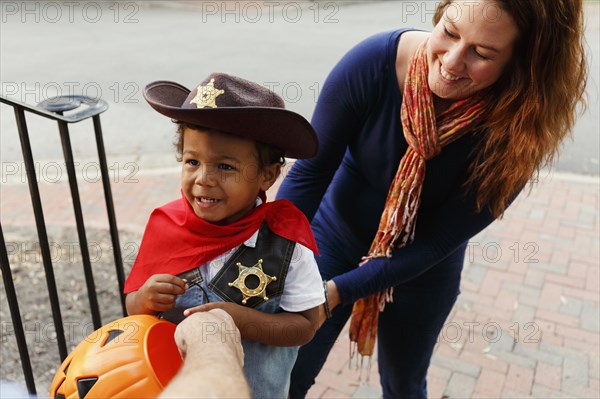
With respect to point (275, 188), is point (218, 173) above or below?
above

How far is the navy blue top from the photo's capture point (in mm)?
2002

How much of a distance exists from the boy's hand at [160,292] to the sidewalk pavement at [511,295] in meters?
1.75

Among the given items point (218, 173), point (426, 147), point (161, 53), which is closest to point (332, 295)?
point (426, 147)

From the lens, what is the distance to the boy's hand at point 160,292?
5.33 ft

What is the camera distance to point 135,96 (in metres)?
7.83

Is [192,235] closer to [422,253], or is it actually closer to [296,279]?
[296,279]

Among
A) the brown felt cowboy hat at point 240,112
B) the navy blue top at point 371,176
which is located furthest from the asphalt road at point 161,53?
the brown felt cowboy hat at point 240,112

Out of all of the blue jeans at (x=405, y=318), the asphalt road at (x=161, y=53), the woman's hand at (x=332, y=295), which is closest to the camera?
the woman's hand at (x=332, y=295)

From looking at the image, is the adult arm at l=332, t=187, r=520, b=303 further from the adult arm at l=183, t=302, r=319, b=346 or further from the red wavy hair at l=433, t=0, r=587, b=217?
the adult arm at l=183, t=302, r=319, b=346

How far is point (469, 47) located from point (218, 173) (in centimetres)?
83

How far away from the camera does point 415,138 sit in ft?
6.50

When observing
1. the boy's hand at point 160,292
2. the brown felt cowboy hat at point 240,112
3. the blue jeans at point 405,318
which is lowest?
the blue jeans at point 405,318

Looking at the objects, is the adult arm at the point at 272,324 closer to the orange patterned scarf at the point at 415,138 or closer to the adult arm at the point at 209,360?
the adult arm at the point at 209,360

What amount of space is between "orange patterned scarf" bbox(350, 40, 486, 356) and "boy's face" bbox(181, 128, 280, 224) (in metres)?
0.58
